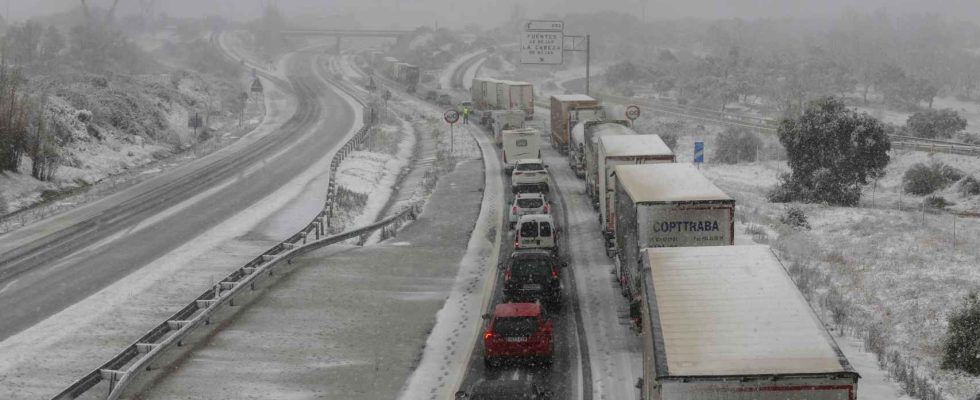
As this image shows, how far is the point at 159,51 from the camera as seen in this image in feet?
533

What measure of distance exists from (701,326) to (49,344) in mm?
15809

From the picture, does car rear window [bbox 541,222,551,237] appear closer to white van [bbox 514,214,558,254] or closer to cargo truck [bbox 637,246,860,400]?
white van [bbox 514,214,558,254]

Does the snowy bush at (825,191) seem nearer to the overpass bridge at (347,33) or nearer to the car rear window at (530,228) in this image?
the car rear window at (530,228)

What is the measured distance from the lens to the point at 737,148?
58625 millimetres

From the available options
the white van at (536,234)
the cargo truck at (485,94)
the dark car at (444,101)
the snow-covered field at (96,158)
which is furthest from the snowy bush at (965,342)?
the dark car at (444,101)

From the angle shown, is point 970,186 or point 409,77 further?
point 409,77

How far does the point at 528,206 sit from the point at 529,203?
0.50 feet

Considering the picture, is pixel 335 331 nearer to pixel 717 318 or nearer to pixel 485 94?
pixel 717 318

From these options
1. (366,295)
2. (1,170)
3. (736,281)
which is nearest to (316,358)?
(366,295)

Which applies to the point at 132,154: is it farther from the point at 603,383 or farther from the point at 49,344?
the point at 603,383

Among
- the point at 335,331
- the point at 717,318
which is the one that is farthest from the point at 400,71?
the point at 717,318

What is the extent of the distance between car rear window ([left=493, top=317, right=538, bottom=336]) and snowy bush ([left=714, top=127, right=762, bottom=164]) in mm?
42739

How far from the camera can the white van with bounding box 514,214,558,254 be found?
27609 millimetres

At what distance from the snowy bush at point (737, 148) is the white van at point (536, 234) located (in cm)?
3368
